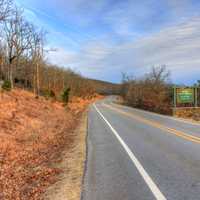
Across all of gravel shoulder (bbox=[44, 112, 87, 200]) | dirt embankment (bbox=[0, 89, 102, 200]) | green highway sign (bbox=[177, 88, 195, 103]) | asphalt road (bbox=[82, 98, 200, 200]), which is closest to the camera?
asphalt road (bbox=[82, 98, 200, 200])

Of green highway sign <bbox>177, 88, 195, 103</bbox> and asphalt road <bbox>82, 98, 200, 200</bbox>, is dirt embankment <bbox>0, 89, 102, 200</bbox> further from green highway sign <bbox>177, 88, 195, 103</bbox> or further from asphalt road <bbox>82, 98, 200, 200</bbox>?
green highway sign <bbox>177, 88, 195, 103</bbox>

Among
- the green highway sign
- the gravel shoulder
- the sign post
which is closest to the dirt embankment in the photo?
the gravel shoulder

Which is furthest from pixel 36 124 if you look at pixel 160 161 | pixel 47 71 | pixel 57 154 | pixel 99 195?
pixel 47 71

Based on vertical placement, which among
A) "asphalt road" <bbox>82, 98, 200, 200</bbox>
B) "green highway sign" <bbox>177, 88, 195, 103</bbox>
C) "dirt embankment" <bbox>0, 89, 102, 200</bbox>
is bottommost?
"dirt embankment" <bbox>0, 89, 102, 200</bbox>

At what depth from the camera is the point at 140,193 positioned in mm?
6238

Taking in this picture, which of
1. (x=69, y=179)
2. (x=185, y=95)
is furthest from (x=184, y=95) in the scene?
(x=69, y=179)

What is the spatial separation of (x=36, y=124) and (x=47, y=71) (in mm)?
55110

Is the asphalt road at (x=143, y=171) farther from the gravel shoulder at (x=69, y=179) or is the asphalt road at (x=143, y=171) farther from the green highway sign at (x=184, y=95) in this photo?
the green highway sign at (x=184, y=95)

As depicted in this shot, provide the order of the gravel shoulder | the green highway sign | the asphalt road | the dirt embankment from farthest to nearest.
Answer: the green highway sign, the dirt embankment, the gravel shoulder, the asphalt road

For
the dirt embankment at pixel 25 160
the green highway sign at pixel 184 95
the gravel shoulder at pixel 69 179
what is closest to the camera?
the gravel shoulder at pixel 69 179

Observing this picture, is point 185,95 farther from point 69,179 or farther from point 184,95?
point 69,179

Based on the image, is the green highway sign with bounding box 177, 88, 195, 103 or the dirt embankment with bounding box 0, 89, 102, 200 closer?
the dirt embankment with bounding box 0, 89, 102, 200

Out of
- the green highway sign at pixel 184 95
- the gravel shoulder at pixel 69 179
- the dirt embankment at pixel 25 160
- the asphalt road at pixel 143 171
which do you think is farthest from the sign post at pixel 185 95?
the gravel shoulder at pixel 69 179

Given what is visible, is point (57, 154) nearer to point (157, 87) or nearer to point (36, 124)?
point (36, 124)
